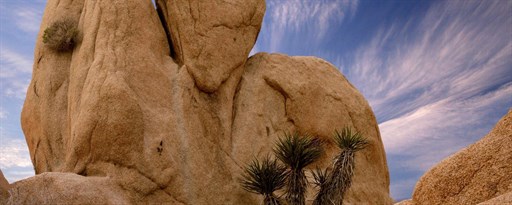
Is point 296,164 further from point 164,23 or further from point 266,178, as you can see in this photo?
point 164,23

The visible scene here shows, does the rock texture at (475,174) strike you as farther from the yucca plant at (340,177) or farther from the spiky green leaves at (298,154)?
the spiky green leaves at (298,154)

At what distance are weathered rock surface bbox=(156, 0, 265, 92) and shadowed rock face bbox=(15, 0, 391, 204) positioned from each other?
3cm

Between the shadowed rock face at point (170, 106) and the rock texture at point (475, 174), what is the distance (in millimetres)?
4648

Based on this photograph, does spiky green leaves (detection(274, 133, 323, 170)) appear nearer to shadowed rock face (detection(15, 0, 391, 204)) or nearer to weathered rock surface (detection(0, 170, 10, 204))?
shadowed rock face (detection(15, 0, 391, 204))

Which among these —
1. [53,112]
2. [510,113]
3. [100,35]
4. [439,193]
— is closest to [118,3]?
[100,35]

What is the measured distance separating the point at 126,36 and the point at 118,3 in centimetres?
115

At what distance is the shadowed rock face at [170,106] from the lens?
12172mm

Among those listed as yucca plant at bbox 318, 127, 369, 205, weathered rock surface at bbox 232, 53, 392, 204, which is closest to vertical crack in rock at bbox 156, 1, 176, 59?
weathered rock surface at bbox 232, 53, 392, 204

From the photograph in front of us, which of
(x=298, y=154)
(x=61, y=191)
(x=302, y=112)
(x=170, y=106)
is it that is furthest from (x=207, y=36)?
(x=61, y=191)

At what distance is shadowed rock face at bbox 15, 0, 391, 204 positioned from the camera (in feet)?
39.9

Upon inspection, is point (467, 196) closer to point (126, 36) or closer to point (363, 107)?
point (363, 107)

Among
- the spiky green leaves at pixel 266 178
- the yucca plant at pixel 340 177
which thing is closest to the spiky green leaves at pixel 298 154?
the spiky green leaves at pixel 266 178

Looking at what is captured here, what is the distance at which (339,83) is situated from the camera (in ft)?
60.3

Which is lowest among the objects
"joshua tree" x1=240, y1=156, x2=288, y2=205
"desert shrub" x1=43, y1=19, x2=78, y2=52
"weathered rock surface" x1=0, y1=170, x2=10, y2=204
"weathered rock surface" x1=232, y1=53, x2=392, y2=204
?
"weathered rock surface" x1=0, y1=170, x2=10, y2=204
